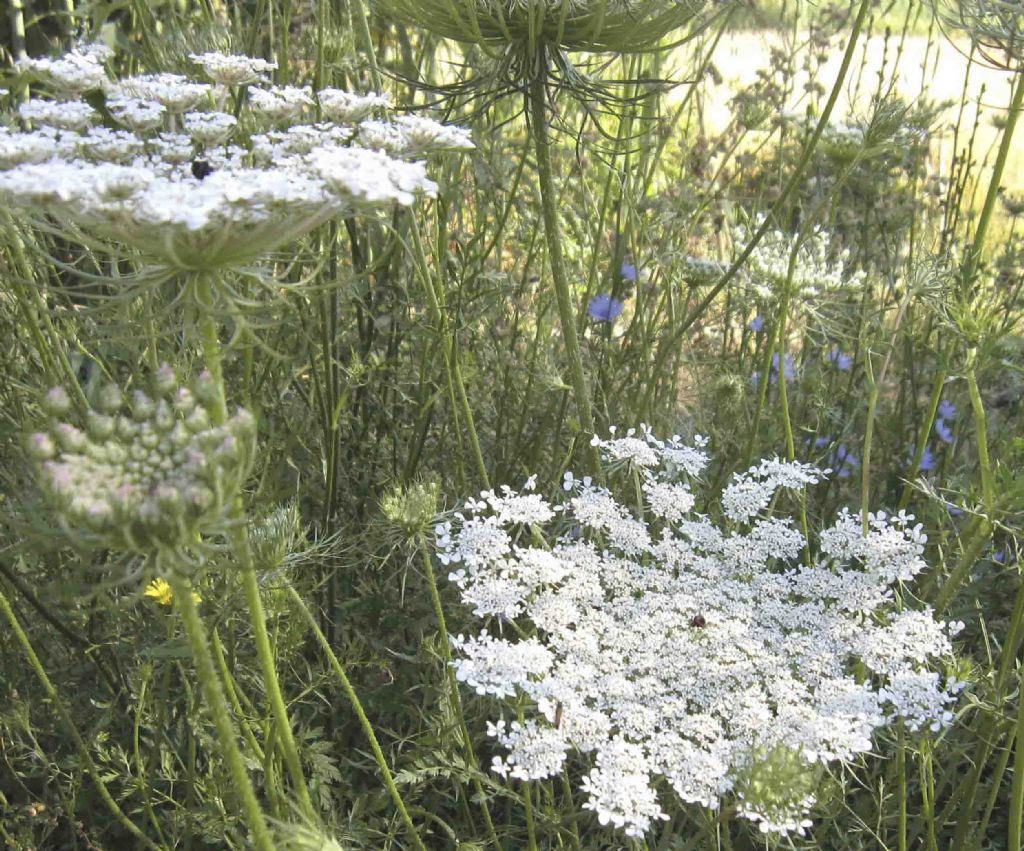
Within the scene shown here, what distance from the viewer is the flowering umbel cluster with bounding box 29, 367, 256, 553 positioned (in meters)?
1.14

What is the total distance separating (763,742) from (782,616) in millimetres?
312

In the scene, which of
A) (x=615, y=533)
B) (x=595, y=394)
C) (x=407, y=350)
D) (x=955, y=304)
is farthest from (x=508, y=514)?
(x=407, y=350)

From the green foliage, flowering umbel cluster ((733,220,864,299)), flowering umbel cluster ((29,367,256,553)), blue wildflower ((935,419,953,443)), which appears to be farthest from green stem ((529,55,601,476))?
blue wildflower ((935,419,953,443))

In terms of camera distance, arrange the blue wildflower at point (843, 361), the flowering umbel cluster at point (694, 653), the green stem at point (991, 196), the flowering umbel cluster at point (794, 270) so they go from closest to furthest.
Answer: the flowering umbel cluster at point (694, 653)
the green stem at point (991, 196)
the flowering umbel cluster at point (794, 270)
the blue wildflower at point (843, 361)

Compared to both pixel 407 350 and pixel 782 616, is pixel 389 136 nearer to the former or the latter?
pixel 782 616

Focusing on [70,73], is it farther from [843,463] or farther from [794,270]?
[843,463]

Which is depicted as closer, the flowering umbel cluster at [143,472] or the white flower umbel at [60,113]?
the flowering umbel cluster at [143,472]

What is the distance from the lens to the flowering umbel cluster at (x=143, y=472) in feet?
3.75

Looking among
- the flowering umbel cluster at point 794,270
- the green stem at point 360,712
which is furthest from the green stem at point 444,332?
the flowering umbel cluster at point 794,270

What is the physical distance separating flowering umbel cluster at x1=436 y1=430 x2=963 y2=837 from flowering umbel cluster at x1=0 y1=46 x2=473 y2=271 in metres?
0.68

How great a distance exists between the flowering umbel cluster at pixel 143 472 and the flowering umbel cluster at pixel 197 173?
222 millimetres

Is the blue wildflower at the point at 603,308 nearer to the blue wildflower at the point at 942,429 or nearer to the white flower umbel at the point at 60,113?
the blue wildflower at the point at 942,429

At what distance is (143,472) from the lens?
120 cm

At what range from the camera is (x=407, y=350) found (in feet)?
11.6
